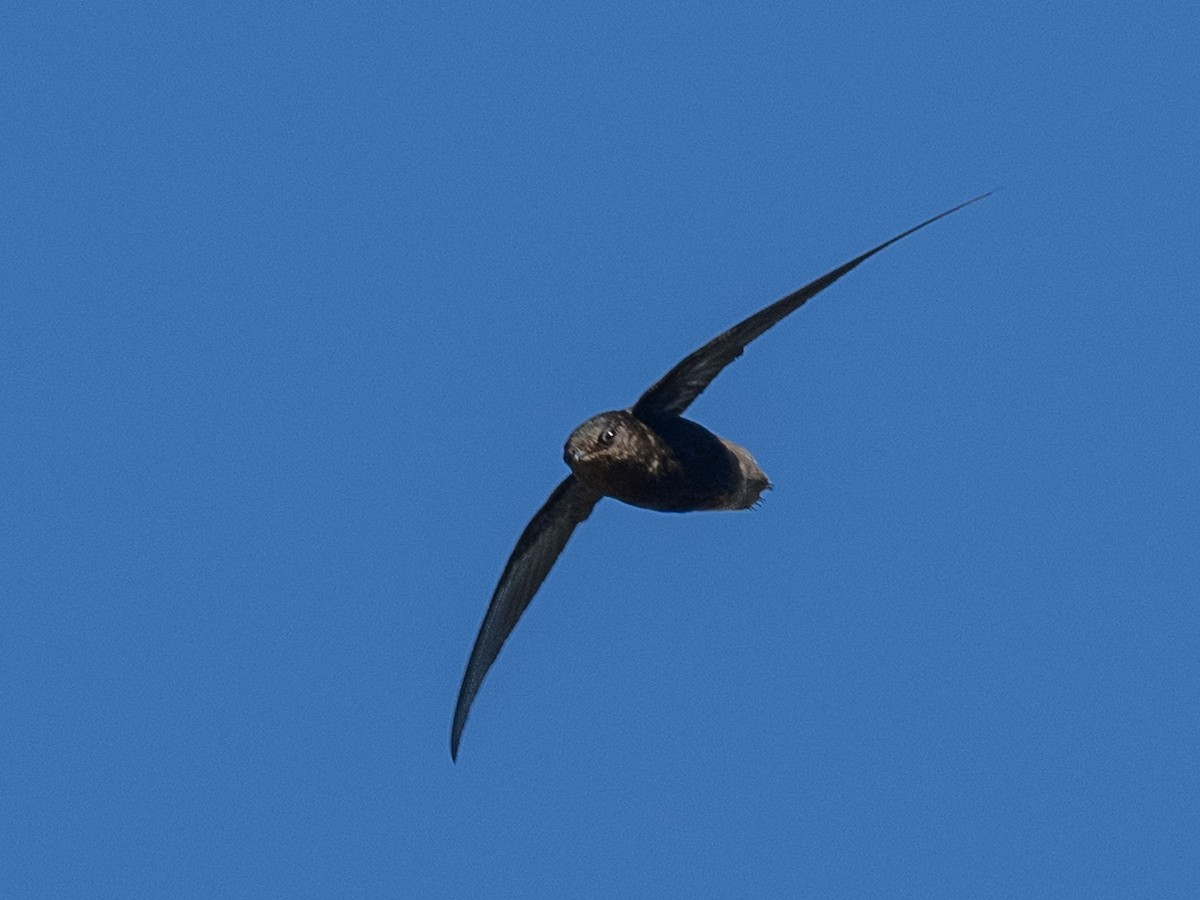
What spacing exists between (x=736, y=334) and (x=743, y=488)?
1.86m

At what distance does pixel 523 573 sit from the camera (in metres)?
15.8

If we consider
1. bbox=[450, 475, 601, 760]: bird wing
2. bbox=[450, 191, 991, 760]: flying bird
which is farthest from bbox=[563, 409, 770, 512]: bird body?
bbox=[450, 475, 601, 760]: bird wing

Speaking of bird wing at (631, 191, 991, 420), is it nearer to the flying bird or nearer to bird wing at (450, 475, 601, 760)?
the flying bird

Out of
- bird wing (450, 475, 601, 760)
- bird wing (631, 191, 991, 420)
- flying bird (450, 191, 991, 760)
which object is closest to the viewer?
bird wing (631, 191, 991, 420)

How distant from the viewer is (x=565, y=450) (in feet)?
46.8

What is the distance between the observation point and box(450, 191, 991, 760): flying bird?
46.1 ft

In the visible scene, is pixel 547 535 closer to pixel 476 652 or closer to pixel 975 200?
pixel 476 652

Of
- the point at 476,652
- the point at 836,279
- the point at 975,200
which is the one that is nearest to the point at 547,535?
the point at 476,652

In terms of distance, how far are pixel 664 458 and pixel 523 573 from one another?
1926mm

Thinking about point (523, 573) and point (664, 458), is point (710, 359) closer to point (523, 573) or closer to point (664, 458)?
point (664, 458)

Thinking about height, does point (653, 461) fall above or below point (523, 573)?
below

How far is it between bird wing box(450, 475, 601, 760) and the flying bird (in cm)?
1

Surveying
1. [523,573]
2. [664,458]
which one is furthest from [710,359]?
[523,573]

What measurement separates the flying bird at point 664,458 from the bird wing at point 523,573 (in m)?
0.01
